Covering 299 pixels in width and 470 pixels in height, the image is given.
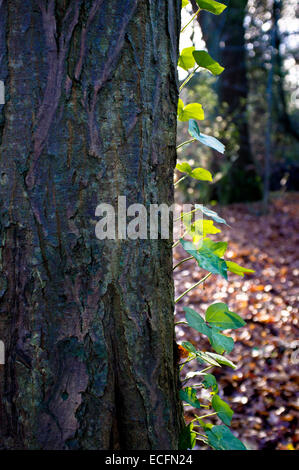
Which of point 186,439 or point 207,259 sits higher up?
point 207,259

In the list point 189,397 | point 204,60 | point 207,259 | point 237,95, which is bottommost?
point 189,397

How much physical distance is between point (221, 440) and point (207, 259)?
543 millimetres

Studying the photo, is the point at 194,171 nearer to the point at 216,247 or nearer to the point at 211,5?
the point at 216,247

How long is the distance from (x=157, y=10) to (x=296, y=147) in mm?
12858

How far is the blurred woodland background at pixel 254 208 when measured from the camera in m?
2.44

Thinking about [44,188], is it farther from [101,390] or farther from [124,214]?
[101,390]

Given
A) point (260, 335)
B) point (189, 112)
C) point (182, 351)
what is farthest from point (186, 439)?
point (260, 335)

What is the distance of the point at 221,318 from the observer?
1.11m

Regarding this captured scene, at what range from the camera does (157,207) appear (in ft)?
3.26

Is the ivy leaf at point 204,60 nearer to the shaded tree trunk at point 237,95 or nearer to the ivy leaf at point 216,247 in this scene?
the ivy leaf at point 216,247

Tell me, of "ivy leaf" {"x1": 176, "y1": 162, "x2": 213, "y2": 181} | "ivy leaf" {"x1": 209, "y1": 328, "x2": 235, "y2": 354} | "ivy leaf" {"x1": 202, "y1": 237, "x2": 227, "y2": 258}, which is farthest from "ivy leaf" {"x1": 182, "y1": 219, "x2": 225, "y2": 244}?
"ivy leaf" {"x1": 209, "y1": 328, "x2": 235, "y2": 354}

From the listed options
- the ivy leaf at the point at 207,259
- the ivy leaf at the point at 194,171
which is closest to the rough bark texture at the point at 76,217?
the ivy leaf at the point at 207,259

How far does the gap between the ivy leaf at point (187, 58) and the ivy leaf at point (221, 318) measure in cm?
75
